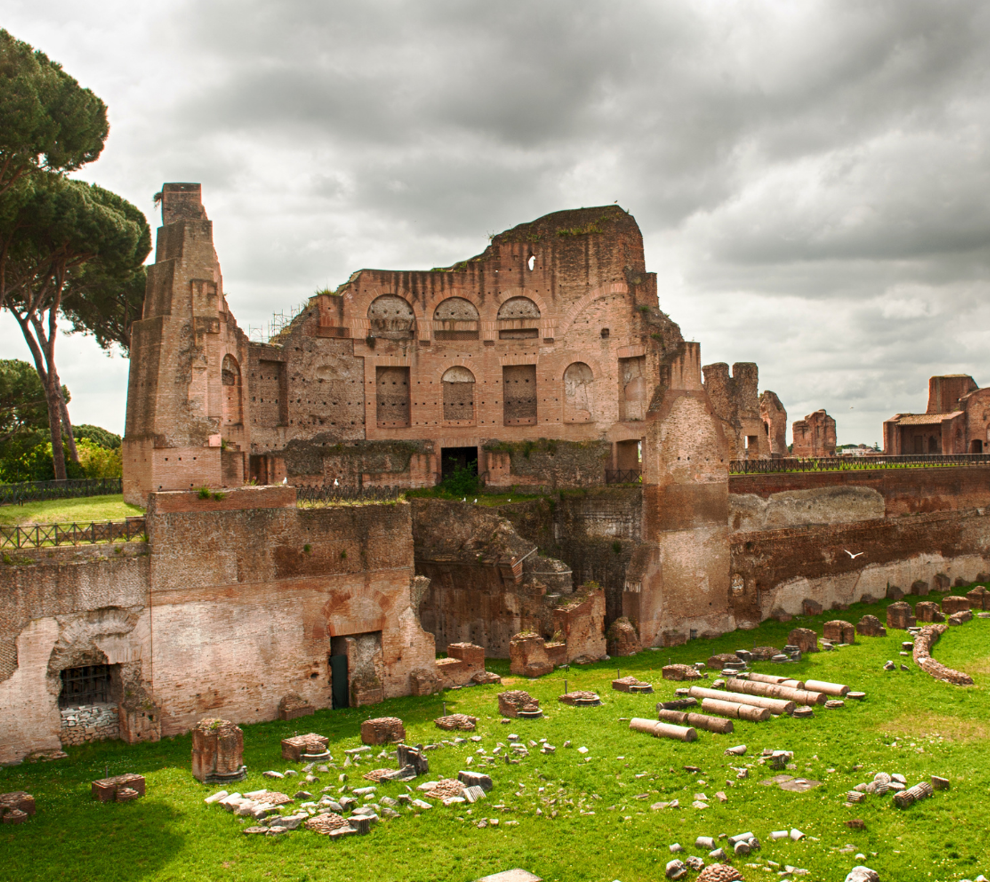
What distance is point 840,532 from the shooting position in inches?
964

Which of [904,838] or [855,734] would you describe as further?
[855,734]

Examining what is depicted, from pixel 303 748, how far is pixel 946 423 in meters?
37.0

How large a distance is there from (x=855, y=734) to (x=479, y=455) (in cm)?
1564

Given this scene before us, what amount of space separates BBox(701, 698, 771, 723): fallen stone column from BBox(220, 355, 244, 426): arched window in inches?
520

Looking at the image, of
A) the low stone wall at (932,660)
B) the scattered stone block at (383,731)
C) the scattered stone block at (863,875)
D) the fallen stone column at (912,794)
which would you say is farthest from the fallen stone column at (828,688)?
the scattered stone block at (383,731)

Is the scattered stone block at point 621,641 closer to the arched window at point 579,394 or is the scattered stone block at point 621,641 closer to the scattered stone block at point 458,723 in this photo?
the scattered stone block at point 458,723

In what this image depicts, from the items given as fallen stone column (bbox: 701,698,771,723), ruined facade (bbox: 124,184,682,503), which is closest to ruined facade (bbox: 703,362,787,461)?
ruined facade (bbox: 124,184,682,503)

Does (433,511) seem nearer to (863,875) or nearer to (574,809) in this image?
(574,809)

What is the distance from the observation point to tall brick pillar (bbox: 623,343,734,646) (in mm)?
20453

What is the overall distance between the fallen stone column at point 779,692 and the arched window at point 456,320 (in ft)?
49.8

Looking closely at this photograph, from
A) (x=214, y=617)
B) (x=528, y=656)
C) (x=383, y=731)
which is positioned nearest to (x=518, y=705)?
(x=383, y=731)

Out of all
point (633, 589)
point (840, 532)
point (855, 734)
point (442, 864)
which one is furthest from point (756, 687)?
point (840, 532)

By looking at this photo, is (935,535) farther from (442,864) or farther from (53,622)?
(53,622)

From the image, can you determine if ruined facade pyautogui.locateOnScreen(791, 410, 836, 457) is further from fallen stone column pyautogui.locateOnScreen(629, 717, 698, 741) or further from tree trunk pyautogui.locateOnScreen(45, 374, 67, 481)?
tree trunk pyautogui.locateOnScreen(45, 374, 67, 481)
